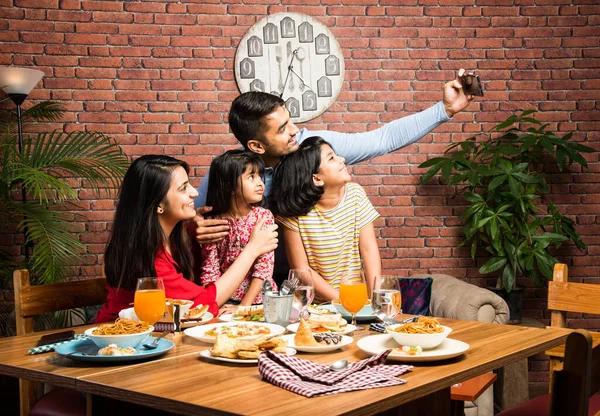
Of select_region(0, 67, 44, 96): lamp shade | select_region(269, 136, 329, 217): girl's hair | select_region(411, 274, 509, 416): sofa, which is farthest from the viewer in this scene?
select_region(0, 67, 44, 96): lamp shade

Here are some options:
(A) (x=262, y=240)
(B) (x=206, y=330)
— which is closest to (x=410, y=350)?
(B) (x=206, y=330)

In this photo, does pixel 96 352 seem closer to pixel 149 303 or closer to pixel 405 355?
pixel 149 303

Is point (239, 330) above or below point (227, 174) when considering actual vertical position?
below

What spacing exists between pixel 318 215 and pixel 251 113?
0.52 m

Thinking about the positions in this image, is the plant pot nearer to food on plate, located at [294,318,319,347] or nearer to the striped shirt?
the striped shirt

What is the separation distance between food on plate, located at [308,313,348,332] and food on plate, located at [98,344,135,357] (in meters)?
0.47

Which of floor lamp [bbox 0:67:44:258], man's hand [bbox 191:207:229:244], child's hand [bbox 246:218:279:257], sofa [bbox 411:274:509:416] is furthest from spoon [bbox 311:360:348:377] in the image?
floor lamp [bbox 0:67:44:258]

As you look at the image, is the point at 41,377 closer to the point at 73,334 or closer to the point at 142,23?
the point at 73,334

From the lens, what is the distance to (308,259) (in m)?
3.02

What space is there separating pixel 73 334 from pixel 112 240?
504 mm

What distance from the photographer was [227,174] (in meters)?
2.79

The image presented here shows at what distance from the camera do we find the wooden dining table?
1.21 meters

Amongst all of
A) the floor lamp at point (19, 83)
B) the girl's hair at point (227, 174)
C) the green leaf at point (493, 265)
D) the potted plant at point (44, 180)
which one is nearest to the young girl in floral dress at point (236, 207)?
the girl's hair at point (227, 174)

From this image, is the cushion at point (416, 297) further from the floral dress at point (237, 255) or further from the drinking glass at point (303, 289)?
the drinking glass at point (303, 289)
